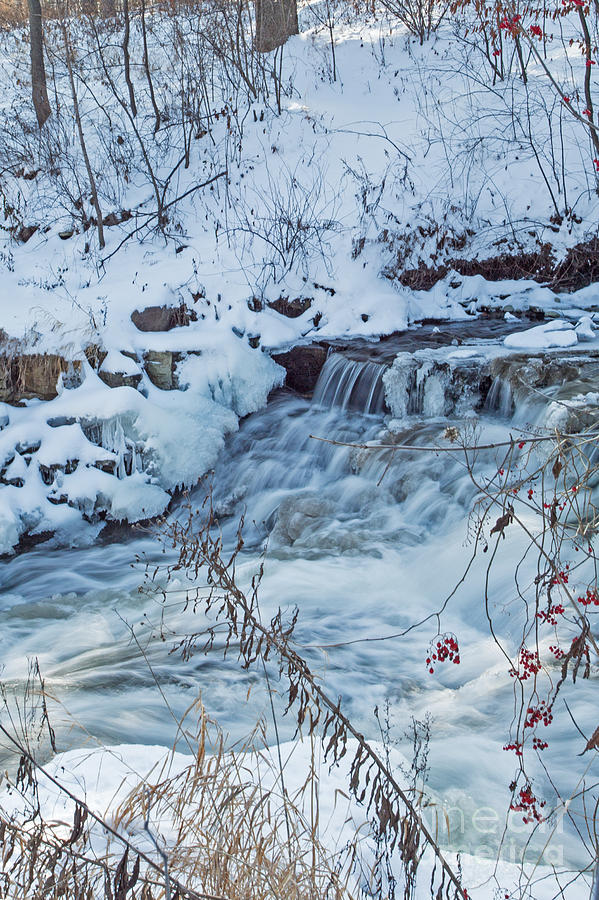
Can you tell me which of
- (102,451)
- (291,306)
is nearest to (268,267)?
(291,306)

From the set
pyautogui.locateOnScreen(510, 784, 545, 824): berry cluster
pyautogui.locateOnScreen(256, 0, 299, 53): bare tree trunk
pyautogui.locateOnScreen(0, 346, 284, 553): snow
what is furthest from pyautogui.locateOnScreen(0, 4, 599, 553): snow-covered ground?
pyautogui.locateOnScreen(510, 784, 545, 824): berry cluster

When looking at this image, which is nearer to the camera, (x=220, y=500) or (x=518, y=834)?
(x=518, y=834)

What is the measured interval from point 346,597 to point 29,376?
145 inches

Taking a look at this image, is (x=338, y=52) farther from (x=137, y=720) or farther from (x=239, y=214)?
(x=137, y=720)

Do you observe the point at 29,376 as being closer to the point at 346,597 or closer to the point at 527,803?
the point at 346,597

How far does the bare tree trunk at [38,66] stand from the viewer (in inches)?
426

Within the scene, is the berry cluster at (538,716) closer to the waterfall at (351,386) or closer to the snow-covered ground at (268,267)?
the snow-covered ground at (268,267)

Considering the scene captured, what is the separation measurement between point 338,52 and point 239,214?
497 cm

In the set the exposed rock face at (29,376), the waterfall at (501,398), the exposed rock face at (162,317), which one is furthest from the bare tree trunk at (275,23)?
the waterfall at (501,398)

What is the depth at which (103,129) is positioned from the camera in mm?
11250

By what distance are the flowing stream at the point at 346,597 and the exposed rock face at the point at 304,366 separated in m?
0.13

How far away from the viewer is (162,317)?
7.69 m

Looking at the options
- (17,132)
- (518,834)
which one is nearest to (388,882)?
(518,834)

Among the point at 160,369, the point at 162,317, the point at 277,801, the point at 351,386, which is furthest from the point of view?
the point at 162,317
